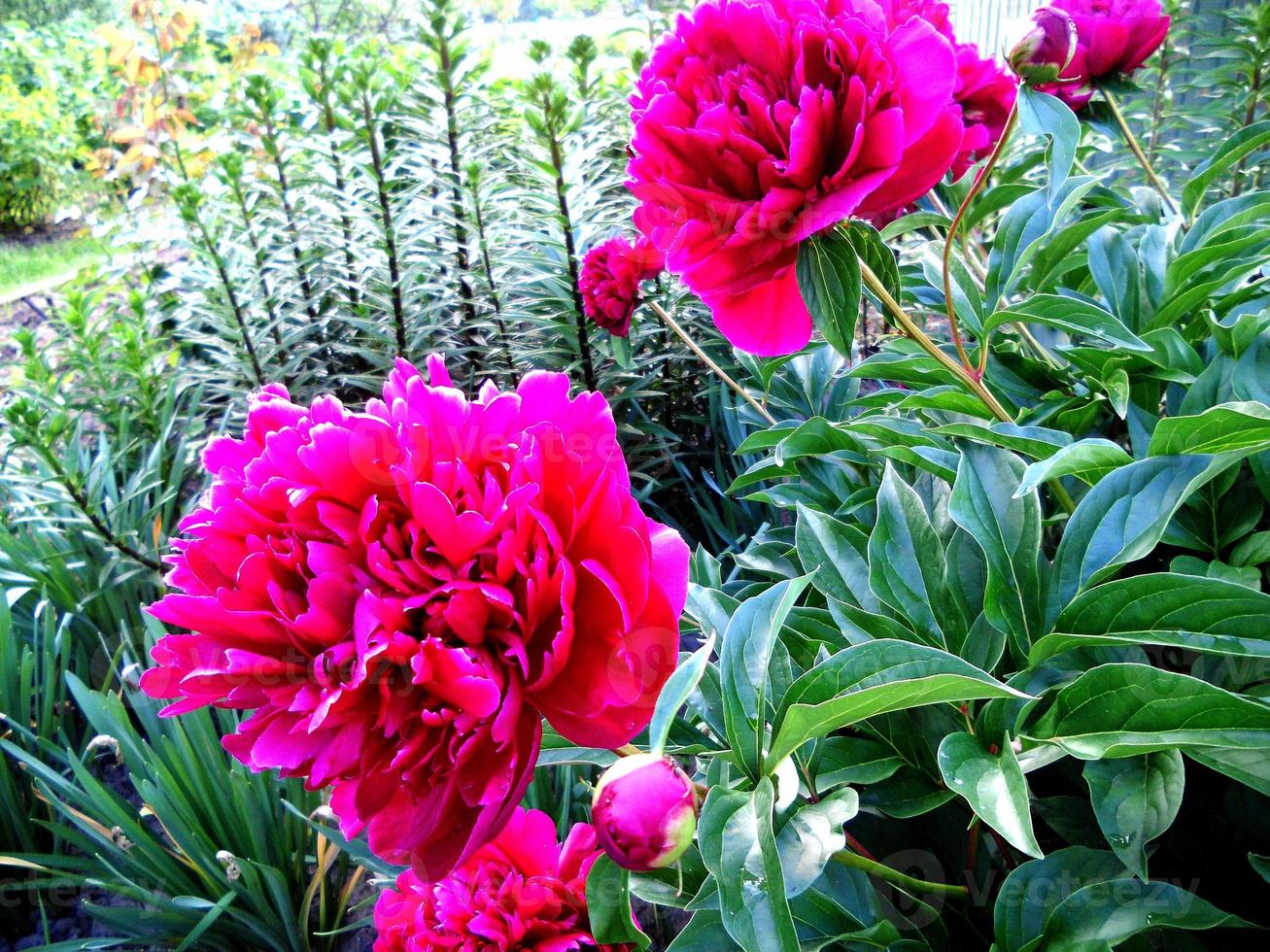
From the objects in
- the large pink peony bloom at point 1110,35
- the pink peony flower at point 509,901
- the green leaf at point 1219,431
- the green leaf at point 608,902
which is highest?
the large pink peony bloom at point 1110,35

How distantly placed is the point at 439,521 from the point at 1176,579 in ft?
1.27

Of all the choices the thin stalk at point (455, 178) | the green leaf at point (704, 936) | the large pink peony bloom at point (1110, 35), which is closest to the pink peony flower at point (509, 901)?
the green leaf at point (704, 936)

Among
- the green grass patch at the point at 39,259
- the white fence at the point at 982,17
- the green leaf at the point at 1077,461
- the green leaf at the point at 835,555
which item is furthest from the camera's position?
the green grass patch at the point at 39,259

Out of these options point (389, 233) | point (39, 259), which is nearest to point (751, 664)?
point (389, 233)

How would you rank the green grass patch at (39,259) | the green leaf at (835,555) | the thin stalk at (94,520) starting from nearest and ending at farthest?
the green leaf at (835,555), the thin stalk at (94,520), the green grass patch at (39,259)

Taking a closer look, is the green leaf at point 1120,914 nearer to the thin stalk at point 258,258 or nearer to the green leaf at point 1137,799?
the green leaf at point 1137,799

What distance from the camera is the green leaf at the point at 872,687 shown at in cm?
35

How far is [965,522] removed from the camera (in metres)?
0.51

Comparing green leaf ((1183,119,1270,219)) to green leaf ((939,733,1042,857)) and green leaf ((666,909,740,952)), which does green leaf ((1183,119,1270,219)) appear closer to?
green leaf ((939,733,1042,857))

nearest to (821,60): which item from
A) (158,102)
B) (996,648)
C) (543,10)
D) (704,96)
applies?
(704,96)

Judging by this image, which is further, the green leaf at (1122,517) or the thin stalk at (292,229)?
the thin stalk at (292,229)

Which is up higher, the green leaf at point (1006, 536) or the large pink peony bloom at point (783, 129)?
the large pink peony bloom at point (783, 129)

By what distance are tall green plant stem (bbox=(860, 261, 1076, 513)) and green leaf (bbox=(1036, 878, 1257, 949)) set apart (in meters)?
0.28

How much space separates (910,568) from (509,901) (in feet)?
1.12
